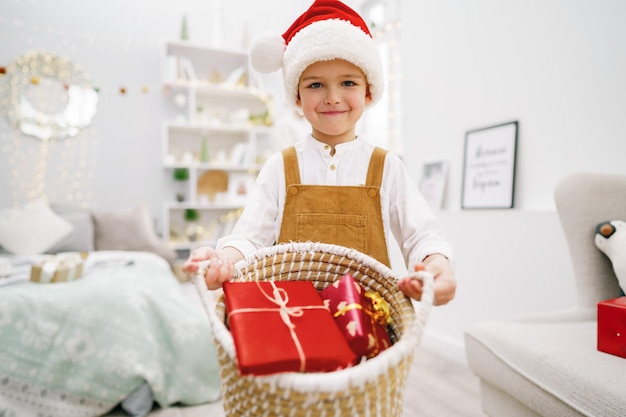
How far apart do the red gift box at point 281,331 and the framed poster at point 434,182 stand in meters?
2.12

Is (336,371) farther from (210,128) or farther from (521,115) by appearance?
(210,128)

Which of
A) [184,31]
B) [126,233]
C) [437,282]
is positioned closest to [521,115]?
[437,282]

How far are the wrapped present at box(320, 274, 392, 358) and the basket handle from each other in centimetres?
12

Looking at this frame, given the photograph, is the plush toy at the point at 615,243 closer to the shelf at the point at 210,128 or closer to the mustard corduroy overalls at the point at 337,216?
the mustard corduroy overalls at the point at 337,216

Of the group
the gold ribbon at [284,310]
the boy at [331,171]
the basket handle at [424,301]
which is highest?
the boy at [331,171]

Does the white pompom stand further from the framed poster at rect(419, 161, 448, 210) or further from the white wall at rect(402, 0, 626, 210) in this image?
the framed poster at rect(419, 161, 448, 210)

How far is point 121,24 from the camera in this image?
13.7 ft

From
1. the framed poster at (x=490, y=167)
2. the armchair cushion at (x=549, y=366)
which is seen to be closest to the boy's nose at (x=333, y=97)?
the armchair cushion at (x=549, y=366)

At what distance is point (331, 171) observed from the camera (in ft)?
3.46

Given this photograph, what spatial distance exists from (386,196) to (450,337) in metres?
1.84

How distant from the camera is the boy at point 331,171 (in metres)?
0.98

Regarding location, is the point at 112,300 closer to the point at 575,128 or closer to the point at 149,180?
the point at 575,128

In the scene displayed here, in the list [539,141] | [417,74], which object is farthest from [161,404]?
[417,74]

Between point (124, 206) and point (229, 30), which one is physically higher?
point (229, 30)
